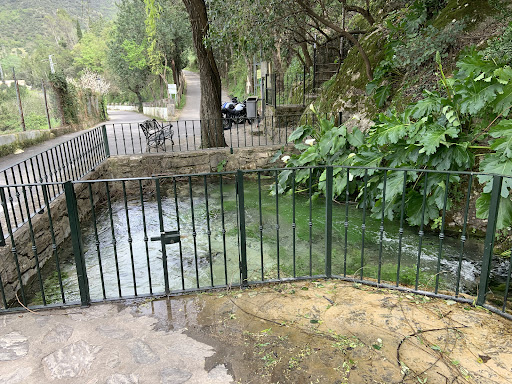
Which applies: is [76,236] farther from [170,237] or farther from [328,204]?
[328,204]

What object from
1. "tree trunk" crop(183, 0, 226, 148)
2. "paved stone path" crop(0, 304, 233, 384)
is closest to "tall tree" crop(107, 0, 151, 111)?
"tree trunk" crop(183, 0, 226, 148)

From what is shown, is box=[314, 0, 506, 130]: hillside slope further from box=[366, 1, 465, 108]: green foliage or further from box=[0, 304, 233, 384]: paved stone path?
box=[0, 304, 233, 384]: paved stone path

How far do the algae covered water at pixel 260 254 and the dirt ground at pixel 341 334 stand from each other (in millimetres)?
444

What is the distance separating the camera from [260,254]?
5.12m

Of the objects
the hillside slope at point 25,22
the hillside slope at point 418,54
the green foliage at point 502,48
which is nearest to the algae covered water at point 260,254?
the hillside slope at point 418,54

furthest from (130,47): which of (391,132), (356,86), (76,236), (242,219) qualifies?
(242,219)

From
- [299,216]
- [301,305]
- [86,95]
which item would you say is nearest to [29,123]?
[86,95]

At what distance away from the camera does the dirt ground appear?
2299 millimetres

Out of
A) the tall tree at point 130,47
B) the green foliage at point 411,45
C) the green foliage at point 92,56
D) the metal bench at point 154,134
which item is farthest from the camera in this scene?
the green foliage at point 92,56

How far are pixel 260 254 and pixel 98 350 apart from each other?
2.80 metres

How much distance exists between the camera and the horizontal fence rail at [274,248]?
3.39 metres

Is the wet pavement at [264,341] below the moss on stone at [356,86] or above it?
below

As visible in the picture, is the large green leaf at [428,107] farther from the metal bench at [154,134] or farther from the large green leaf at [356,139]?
the metal bench at [154,134]

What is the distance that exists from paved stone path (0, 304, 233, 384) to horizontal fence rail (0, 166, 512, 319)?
1.03 feet
